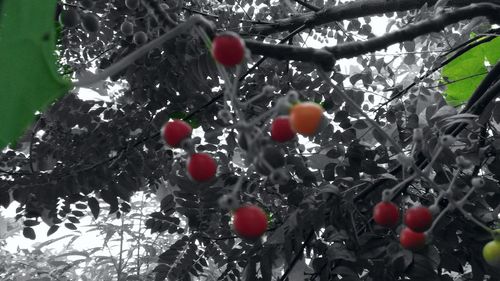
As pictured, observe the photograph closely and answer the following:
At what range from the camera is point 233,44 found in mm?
816

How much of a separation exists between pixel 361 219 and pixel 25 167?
1546 mm

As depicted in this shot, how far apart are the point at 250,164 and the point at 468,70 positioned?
135 centimetres

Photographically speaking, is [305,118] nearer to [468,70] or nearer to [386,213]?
[386,213]

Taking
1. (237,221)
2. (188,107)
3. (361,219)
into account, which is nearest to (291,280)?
(361,219)

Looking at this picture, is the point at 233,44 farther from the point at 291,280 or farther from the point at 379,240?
the point at 291,280

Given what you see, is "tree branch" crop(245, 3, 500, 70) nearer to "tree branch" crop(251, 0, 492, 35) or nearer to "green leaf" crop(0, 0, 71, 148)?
"green leaf" crop(0, 0, 71, 148)

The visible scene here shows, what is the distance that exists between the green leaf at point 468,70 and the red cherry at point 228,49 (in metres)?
1.97

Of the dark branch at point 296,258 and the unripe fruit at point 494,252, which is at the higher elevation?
the dark branch at point 296,258

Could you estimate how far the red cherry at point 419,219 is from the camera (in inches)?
43.5

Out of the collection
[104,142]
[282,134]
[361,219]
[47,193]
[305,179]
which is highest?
[104,142]

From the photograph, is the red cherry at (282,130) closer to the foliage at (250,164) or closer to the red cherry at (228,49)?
the red cherry at (228,49)

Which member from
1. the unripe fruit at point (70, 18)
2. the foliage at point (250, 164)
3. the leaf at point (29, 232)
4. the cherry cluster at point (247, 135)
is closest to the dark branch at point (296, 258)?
the foliage at point (250, 164)

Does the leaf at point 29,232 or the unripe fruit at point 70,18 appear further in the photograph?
the leaf at point 29,232

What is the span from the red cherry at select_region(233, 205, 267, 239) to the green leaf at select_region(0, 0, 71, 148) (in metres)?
0.35
